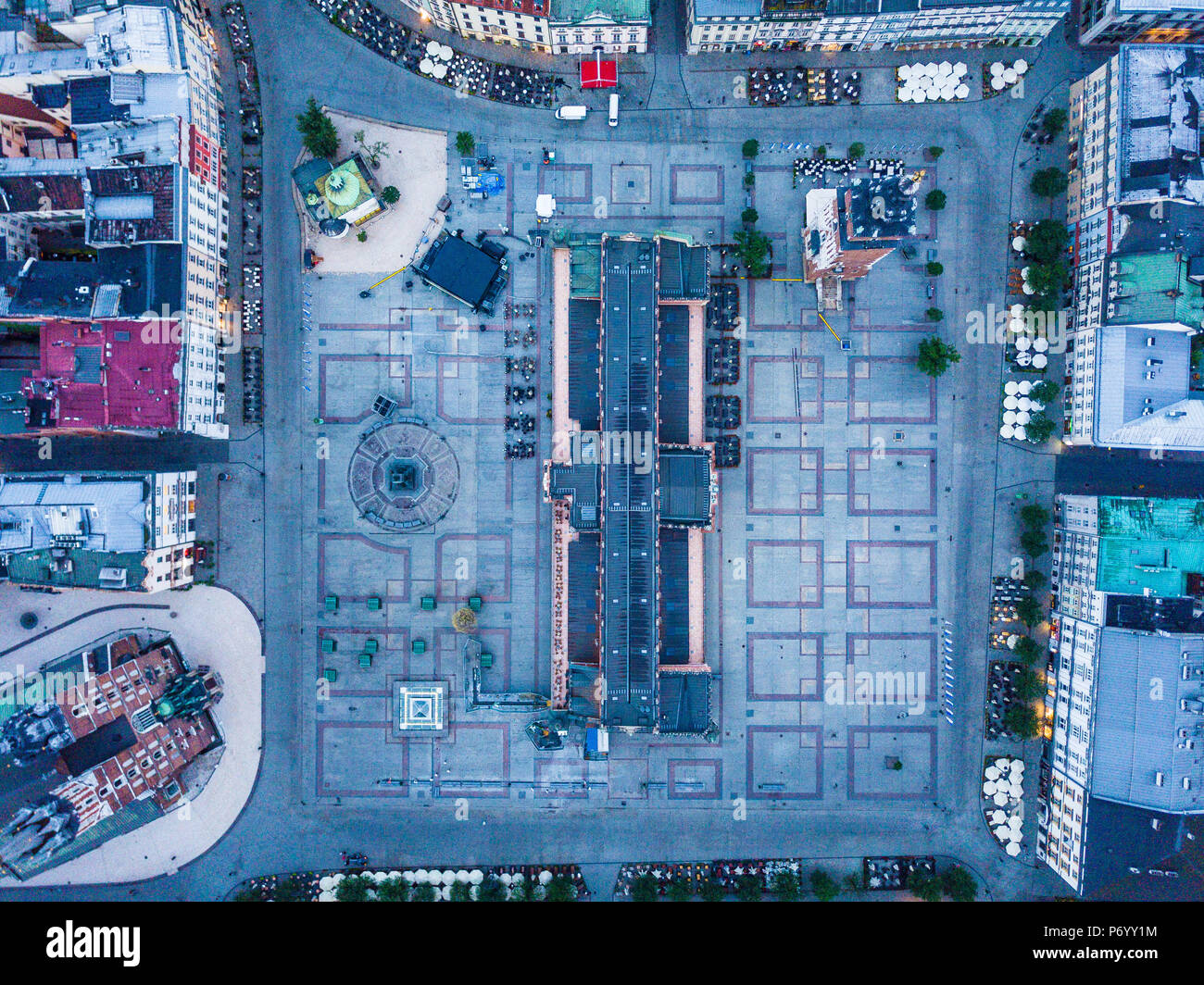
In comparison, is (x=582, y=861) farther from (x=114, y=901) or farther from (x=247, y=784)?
(x=114, y=901)

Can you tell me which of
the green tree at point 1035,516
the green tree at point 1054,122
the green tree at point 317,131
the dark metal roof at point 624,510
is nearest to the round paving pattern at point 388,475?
the dark metal roof at point 624,510

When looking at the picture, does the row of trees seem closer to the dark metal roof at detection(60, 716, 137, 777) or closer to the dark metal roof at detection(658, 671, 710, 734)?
the dark metal roof at detection(658, 671, 710, 734)

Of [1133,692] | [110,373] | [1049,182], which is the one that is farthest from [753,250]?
[110,373]

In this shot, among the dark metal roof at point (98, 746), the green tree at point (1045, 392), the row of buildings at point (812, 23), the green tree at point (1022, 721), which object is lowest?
the dark metal roof at point (98, 746)

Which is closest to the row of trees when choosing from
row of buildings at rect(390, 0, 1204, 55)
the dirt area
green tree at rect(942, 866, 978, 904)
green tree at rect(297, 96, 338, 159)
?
green tree at rect(942, 866, 978, 904)

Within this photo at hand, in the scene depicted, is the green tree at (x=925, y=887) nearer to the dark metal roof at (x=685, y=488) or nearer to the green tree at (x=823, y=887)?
the green tree at (x=823, y=887)

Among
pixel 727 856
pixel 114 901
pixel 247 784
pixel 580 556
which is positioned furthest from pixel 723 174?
pixel 114 901

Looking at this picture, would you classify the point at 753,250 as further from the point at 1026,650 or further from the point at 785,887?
the point at 785,887
